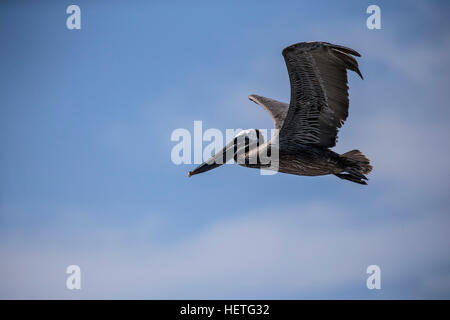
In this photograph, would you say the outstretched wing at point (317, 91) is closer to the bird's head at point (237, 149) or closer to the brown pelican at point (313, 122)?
the brown pelican at point (313, 122)

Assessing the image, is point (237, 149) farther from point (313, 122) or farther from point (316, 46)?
point (316, 46)

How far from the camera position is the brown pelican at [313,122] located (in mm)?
9602

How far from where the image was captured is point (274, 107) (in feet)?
44.0

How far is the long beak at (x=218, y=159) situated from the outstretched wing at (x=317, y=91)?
119 cm

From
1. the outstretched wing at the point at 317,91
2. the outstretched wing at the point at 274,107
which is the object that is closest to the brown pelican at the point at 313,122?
the outstretched wing at the point at 317,91

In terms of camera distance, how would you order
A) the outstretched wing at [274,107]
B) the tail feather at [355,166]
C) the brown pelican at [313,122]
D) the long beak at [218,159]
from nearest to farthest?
the brown pelican at [313,122] < the tail feather at [355,166] < the long beak at [218,159] < the outstretched wing at [274,107]

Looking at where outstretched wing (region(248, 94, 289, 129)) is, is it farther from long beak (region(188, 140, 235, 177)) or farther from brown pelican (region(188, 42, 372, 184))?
brown pelican (region(188, 42, 372, 184))

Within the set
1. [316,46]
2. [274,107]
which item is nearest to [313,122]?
[316,46]

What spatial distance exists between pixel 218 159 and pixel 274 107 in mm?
2710

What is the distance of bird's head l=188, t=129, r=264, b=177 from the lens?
11.1 metres

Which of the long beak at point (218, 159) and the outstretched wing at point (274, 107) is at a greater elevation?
the outstretched wing at point (274, 107)
